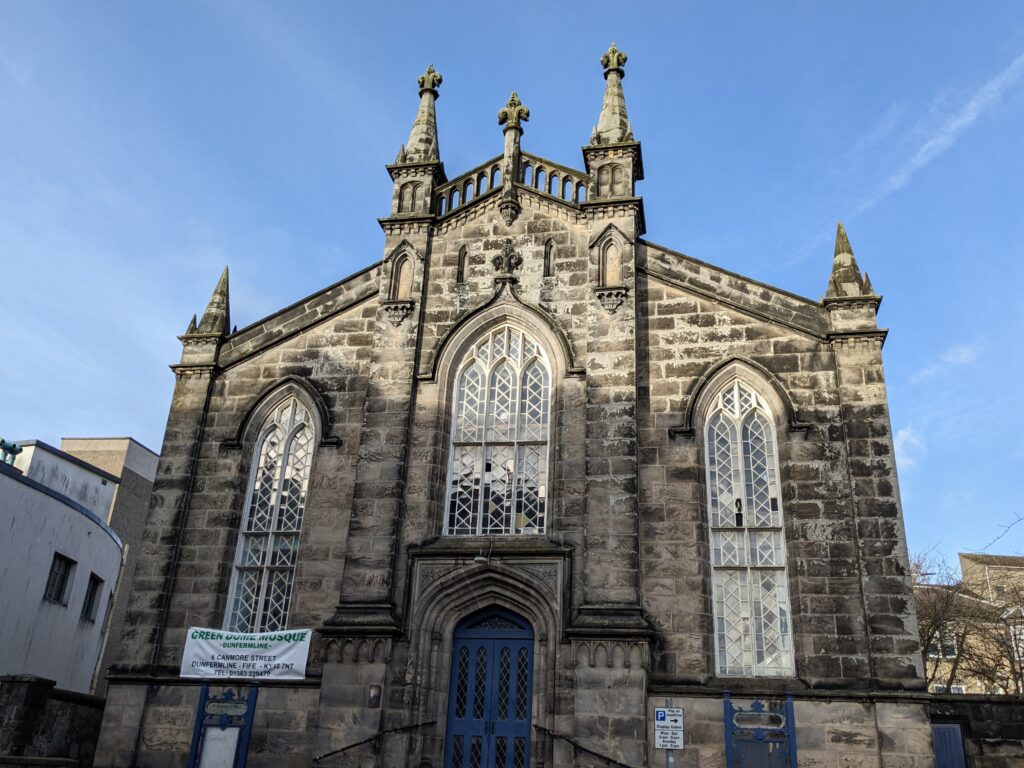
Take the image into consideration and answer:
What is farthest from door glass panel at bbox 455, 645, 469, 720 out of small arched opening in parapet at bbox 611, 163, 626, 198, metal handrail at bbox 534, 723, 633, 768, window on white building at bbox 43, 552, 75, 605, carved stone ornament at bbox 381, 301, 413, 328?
window on white building at bbox 43, 552, 75, 605

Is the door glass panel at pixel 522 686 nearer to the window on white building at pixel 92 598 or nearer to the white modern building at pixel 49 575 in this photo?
the white modern building at pixel 49 575

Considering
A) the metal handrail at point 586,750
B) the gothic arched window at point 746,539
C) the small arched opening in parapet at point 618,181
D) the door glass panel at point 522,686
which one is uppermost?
the small arched opening in parapet at point 618,181

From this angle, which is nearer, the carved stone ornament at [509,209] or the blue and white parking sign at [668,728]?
the blue and white parking sign at [668,728]

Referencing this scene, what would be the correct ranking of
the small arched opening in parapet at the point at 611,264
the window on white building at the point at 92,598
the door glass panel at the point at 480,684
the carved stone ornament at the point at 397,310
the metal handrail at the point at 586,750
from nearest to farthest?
1. the metal handrail at the point at 586,750
2. the door glass panel at the point at 480,684
3. the small arched opening in parapet at the point at 611,264
4. the carved stone ornament at the point at 397,310
5. the window on white building at the point at 92,598

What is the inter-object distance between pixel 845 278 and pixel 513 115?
308 inches

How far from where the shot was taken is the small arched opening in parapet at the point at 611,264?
18.0m

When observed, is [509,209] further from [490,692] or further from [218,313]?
[490,692]

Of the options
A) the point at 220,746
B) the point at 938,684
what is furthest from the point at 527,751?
the point at 938,684

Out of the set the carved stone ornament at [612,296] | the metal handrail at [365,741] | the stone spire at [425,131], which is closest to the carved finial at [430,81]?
the stone spire at [425,131]

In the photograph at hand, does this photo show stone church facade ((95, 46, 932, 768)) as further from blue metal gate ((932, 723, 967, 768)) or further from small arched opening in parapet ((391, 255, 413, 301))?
blue metal gate ((932, 723, 967, 768))

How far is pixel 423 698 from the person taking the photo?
605 inches

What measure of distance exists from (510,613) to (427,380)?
4.69 meters

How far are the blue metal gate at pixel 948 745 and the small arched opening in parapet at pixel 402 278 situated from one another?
41.4ft

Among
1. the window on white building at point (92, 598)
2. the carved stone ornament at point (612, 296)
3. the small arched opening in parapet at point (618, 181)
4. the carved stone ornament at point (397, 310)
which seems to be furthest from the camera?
the window on white building at point (92, 598)
